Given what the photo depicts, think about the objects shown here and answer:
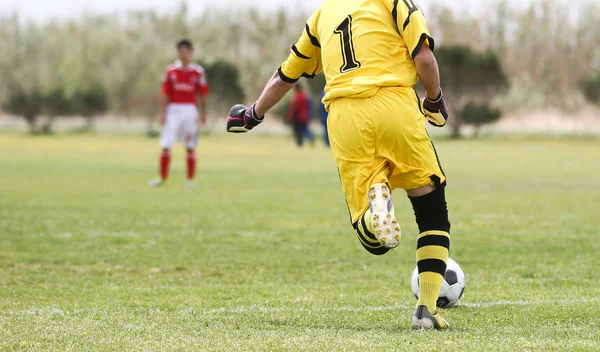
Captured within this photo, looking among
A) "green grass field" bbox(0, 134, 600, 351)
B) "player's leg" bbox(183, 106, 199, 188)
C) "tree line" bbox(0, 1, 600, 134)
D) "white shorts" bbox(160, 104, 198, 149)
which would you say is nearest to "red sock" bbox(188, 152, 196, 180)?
"player's leg" bbox(183, 106, 199, 188)

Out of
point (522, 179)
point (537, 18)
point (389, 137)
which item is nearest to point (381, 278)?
point (389, 137)

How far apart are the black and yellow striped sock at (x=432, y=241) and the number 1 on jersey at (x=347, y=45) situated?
0.79 meters

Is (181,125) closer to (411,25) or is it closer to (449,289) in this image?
(449,289)

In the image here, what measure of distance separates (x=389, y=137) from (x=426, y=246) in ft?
2.22

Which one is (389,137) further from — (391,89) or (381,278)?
(381,278)

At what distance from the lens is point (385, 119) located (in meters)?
4.50

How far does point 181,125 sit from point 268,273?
9530 millimetres

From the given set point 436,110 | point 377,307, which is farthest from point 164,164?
point 436,110

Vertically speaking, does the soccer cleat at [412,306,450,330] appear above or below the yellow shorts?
below

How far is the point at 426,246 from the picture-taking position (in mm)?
4773

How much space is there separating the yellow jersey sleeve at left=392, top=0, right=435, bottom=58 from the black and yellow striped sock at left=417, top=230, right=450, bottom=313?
995 mm

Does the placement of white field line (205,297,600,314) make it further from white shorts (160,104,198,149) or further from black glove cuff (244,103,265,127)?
white shorts (160,104,198,149)

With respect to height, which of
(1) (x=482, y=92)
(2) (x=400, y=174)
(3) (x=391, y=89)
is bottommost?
(1) (x=482, y=92)

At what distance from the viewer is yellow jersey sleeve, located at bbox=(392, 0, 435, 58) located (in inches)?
177
